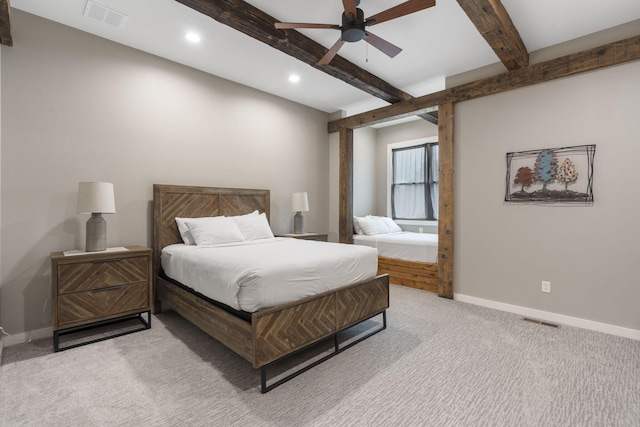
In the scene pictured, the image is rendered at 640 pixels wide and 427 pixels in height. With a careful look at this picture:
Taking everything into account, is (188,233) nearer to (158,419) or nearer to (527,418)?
(158,419)

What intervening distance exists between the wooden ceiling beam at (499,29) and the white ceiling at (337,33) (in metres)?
0.11

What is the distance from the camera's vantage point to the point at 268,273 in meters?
2.05

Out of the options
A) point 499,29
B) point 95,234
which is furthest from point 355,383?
point 499,29

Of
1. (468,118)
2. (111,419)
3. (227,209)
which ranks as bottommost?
(111,419)

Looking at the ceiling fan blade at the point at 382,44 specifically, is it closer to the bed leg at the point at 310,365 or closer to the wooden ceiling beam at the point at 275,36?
the wooden ceiling beam at the point at 275,36

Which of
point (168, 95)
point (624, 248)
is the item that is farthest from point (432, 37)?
point (168, 95)

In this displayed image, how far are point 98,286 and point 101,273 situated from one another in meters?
0.11

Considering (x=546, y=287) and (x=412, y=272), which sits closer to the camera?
(x=546, y=287)

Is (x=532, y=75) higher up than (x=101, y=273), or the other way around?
(x=532, y=75)

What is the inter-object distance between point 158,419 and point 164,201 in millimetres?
2420

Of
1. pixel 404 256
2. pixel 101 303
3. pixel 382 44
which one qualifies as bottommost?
pixel 101 303

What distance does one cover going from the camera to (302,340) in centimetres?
221

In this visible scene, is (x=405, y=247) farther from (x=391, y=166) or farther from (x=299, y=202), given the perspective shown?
(x=391, y=166)

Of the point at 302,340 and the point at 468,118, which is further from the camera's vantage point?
the point at 468,118
